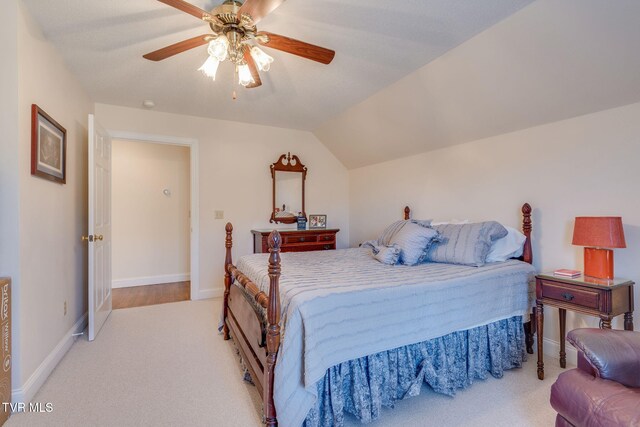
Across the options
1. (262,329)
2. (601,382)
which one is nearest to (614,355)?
(601,382)

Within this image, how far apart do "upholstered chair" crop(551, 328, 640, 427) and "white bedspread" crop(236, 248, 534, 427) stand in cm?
65

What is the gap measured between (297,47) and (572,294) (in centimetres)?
237

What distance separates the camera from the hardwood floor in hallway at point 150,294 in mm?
4012

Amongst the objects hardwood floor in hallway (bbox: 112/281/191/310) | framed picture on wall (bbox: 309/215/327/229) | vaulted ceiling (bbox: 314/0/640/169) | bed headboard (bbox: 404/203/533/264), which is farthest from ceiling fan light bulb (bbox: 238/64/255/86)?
hardwood floor in hallway (bbox: 112/281/191/310)

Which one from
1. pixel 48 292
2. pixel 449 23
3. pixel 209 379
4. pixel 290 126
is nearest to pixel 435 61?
pixel 449 23

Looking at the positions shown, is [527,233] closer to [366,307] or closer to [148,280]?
[366,307]

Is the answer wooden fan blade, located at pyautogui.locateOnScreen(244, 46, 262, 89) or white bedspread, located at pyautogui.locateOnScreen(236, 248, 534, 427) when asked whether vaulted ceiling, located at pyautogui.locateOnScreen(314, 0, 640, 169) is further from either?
wooden fan blade, located at pyautogui.locateOnScreen(244, 46, 262, 89)

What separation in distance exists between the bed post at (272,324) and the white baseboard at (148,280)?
4186mm

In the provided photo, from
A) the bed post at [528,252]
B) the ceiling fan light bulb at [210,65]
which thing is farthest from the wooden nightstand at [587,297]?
the ceiling fan light bulb at [210,65]

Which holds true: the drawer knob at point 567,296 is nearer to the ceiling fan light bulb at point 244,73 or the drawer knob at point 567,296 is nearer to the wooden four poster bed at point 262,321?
the wooden four poster bed at point 262,321

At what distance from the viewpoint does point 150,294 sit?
14.4 ft

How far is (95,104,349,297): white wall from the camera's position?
3912 mm

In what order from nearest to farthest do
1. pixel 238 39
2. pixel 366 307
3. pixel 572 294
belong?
pixel 366 307 → pixel 238 39 → pixel 572 294

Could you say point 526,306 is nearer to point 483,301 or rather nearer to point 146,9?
point 483,301
